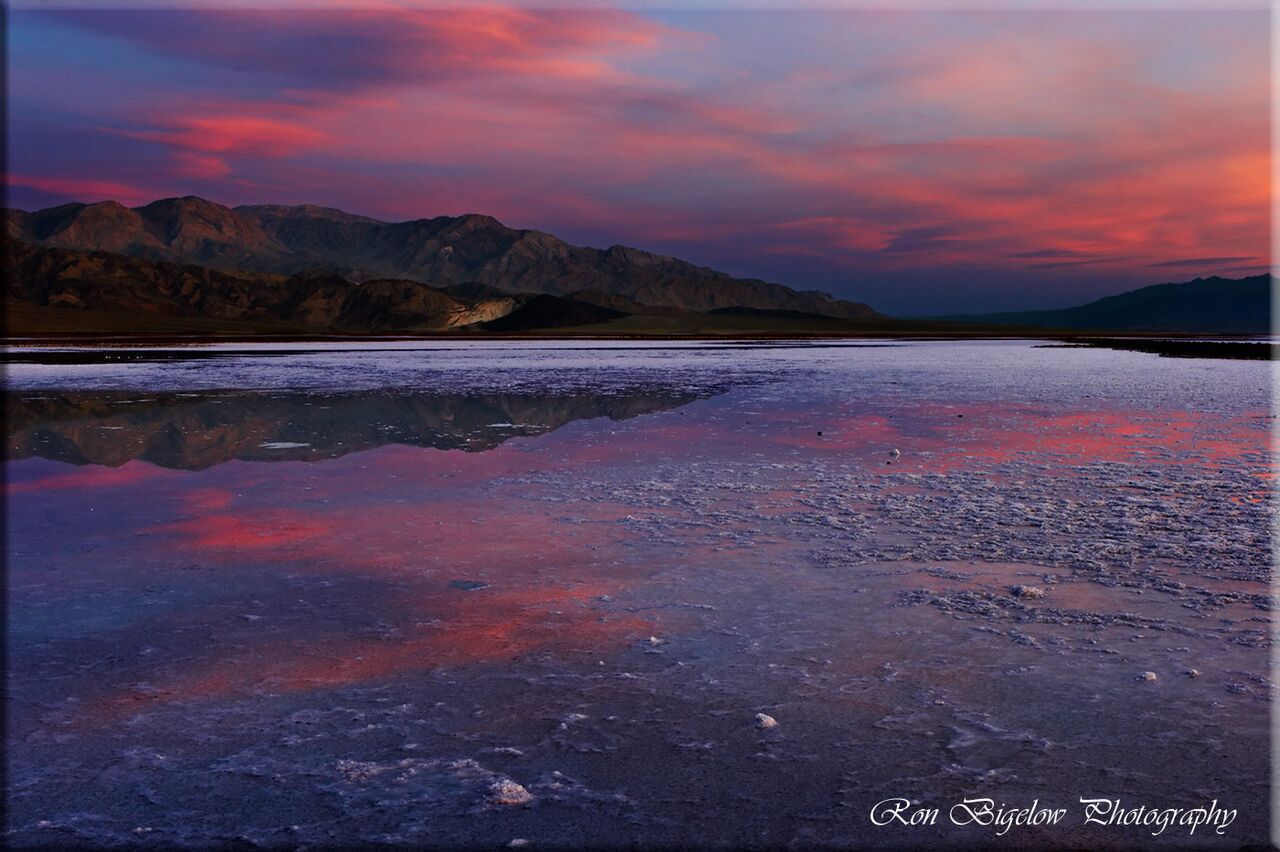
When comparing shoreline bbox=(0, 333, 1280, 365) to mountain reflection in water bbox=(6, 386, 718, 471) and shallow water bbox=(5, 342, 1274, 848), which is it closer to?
mountain reflection in water bbox=(6, 386, 718, 471)

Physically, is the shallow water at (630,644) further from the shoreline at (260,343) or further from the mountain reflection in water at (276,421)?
the shoreline at (260,343)

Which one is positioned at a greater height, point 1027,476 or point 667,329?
point 667,329

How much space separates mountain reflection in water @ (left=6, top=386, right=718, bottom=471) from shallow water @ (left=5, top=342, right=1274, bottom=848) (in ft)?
2.80

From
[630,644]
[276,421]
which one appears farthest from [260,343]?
[630,644]

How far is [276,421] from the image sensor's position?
1833cm

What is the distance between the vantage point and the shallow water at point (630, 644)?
4055mm

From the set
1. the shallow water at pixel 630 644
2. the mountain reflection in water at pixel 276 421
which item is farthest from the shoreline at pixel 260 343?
the shallow water at pixel 630 644

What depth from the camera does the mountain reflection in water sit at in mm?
14547

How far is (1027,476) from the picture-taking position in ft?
38.5

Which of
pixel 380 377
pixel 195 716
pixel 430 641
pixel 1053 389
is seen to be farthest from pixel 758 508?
pixel 380 377

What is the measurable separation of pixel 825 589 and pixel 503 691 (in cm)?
284

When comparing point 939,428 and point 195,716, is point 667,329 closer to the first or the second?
point 939,428

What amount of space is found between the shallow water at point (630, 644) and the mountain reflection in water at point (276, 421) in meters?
0.85

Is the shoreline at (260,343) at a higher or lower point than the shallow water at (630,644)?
higher
